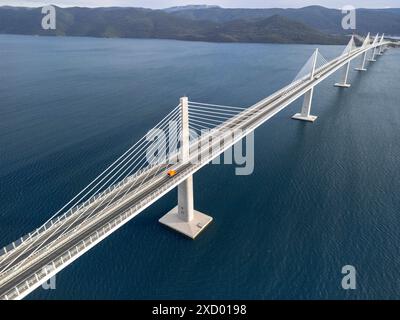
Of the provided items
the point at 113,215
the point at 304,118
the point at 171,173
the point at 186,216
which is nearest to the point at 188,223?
the point at 186,216

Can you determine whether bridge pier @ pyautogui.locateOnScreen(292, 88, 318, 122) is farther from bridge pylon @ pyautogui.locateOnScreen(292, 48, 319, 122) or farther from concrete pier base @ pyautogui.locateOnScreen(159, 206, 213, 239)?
concrete pier base @ pyautogui.locateOnScreen(159, 206, 213, 239)

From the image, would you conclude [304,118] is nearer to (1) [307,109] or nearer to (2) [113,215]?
(1) [307,109]

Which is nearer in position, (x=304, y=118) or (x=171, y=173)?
(x=171, y=173)

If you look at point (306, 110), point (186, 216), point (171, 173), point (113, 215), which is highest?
point (306, 110)

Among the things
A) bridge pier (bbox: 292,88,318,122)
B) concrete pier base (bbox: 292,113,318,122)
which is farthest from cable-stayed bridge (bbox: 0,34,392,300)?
bridge pier (bbox: 292,88,318,122)

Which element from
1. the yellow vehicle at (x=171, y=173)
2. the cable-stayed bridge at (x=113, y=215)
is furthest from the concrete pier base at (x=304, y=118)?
the yellow vehicle at (x=171, y=173)

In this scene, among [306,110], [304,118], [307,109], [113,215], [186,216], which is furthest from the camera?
[304,118]

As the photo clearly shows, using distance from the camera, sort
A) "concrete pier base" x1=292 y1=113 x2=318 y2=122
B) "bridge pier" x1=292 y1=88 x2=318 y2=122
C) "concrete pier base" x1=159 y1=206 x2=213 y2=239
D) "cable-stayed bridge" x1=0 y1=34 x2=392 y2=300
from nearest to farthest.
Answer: "cable-stayed bridge" x1=0 y1=34 x2=392 y2=300 → "concrete pier base" x1=159 y1=206 x2=213 y2=239 → "bridge pier" x1=292 y1=88 x2=318 y2=122 → "concrete pier base" x1=292 y1=113 x2=318 y2=122

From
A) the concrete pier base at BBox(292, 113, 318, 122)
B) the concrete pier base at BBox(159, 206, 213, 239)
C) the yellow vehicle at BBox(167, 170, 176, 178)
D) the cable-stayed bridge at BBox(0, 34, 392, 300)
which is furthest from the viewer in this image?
the concrete pier base at BBox(292, 113, 318, 122)
